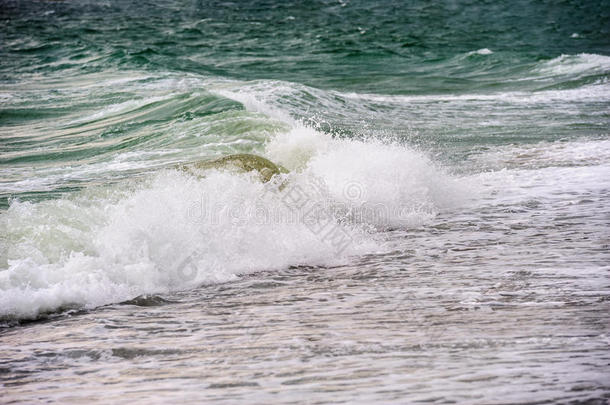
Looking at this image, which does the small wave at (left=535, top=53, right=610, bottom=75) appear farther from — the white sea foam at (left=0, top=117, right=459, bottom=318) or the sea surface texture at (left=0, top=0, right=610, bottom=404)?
the white sea foam at (left=0, top=117, right=459, bottom=318)

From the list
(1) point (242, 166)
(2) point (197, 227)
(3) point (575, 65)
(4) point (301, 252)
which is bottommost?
(4) point (301, 252)

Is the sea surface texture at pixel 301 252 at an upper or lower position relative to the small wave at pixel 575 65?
lower

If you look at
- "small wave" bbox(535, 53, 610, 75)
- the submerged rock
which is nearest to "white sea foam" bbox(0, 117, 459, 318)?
the submerged rock

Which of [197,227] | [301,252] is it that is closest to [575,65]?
[301,252]

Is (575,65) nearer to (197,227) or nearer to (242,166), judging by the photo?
(242,166)

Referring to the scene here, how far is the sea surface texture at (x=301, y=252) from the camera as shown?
11.8 feet

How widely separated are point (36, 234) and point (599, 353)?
379 cm

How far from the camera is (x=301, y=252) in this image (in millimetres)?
5719

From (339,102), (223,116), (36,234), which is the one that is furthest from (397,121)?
(36,234)

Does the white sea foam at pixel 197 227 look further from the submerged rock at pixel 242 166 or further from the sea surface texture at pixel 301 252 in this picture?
the submerged rock at pixel 242 166

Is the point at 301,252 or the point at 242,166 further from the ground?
the point at 242,166

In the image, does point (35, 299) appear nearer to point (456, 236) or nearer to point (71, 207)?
point (71, 207)

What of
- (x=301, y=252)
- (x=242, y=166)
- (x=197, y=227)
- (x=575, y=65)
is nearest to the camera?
(x=301, y=252)

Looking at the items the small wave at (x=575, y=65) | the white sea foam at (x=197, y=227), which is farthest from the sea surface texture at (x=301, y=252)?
the small wave at (x=575, y=65)
